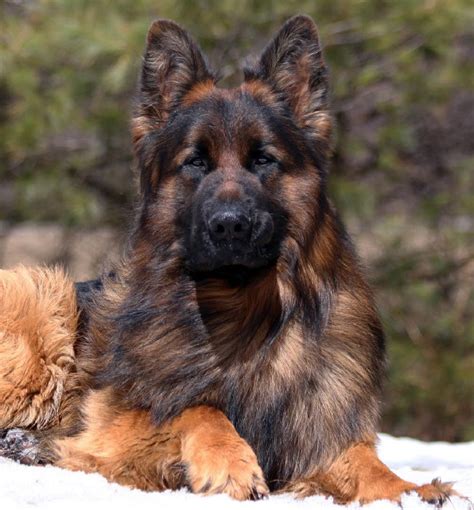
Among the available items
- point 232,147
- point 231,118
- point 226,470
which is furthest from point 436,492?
point 231,118

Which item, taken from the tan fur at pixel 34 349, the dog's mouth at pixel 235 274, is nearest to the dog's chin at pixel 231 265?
the dog's mouth at pixel 235 274

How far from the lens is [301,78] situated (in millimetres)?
4848

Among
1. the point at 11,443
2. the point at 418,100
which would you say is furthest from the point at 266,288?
the point at 418,100

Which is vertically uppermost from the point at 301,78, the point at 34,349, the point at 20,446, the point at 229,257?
the point at 301,78

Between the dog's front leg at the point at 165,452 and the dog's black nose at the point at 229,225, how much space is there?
807 millimetres

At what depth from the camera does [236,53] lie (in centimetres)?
892

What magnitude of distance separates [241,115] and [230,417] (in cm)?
141

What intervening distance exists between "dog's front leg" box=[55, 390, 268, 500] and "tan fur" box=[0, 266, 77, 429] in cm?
37

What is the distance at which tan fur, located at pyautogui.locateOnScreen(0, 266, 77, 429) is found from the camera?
16.2 ft

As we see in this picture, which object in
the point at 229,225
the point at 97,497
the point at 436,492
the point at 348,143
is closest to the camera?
the point at 97,497

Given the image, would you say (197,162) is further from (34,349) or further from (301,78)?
(34,349)

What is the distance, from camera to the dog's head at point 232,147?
4.23 metres

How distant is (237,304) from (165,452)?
30.1 inches

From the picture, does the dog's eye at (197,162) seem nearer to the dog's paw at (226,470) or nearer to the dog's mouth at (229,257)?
the dog's mouth at (229,257)
